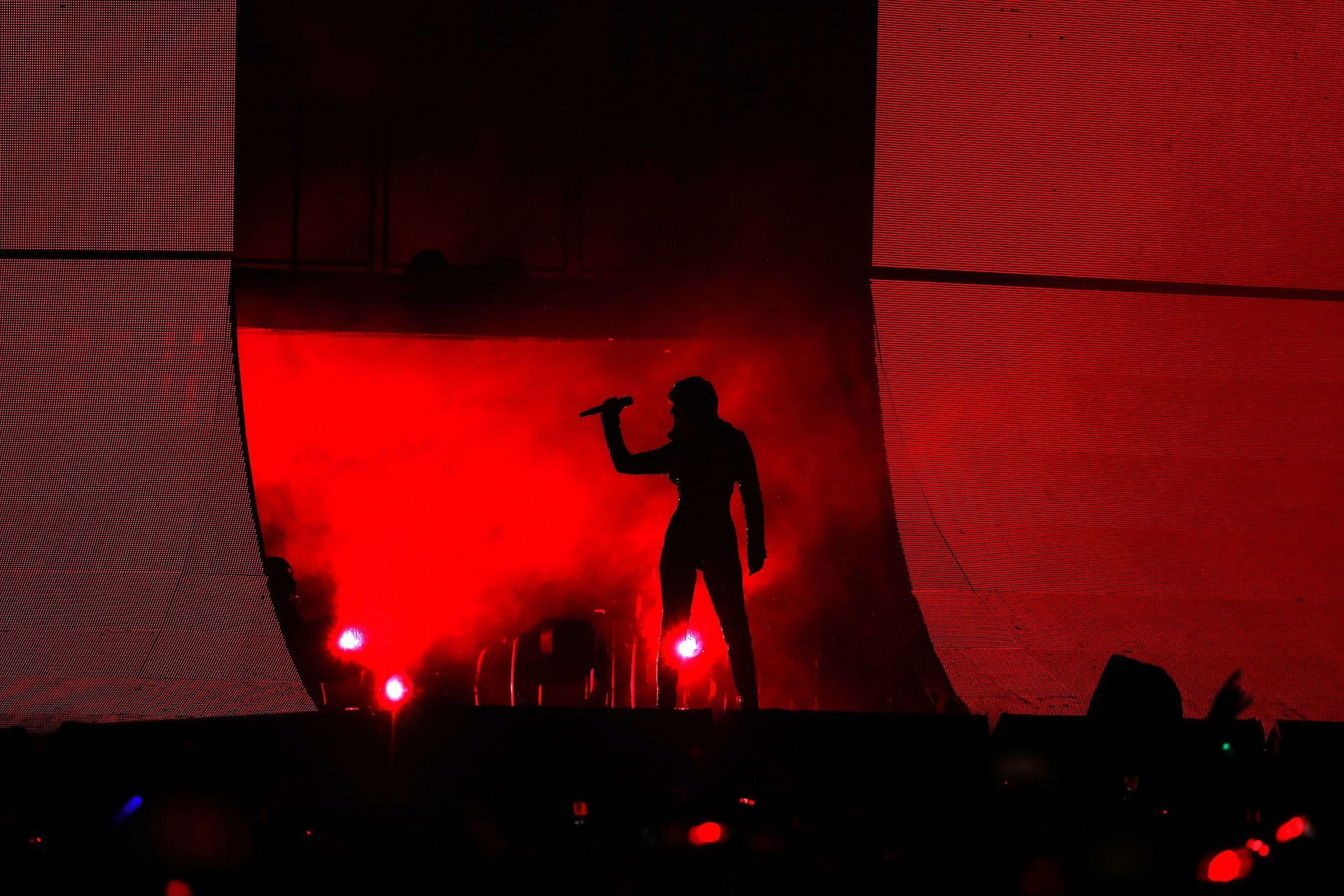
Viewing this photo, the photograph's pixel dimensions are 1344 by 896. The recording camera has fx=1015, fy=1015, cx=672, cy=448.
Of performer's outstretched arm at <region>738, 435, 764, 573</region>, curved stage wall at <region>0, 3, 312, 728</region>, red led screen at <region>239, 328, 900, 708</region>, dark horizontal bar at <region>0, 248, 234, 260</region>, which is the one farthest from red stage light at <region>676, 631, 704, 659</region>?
dark horizontal bar at <region>0, 248, 234, 260</region>

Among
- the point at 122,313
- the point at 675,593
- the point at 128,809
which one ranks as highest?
the point at 122,313

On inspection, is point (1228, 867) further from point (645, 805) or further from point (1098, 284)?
point (1098, 284)

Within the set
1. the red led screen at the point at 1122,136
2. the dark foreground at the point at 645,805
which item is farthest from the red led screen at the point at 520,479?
the dark foreground at the point at 645,805

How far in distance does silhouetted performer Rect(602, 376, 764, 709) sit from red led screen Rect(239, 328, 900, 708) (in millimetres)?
1664

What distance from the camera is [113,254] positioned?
12.9 feet

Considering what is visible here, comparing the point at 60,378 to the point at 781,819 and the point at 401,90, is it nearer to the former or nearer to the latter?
the point at 401,90

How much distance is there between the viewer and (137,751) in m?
1.89

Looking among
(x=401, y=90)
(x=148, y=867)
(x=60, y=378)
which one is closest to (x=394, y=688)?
(x=148, y=867)

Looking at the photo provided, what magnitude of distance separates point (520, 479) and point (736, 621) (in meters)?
2.17

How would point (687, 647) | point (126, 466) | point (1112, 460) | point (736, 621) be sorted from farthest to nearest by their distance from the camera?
point (1112, 460) < point (126, 466) < point (736, 621) < point (687, 647)

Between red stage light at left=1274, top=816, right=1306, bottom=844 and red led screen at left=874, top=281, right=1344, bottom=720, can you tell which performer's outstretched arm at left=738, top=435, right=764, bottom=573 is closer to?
red led screen at left=874, top=281, right=1344, bottom=720

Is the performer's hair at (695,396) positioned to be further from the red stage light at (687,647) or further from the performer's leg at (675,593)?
the red stage light at (687,647)

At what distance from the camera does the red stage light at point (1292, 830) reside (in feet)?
6.30

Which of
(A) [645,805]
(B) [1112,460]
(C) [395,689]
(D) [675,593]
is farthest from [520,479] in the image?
(A) [645,805]
